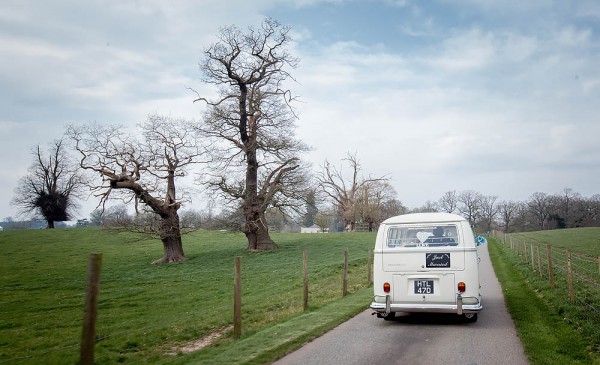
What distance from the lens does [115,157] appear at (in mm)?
30531

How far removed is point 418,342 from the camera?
8.20 metres

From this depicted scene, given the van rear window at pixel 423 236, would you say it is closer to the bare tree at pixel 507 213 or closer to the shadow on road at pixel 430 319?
the shadow on road at pixel 430 319

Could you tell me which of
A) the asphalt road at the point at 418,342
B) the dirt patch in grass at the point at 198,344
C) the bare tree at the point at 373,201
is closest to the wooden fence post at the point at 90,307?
the asphalt road at the point at 418,342

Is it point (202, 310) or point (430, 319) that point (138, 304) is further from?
point (430, 319)

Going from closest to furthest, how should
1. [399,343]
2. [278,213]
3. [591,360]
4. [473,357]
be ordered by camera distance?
[591,360]
[473,357]
[399,343]
[278,213]

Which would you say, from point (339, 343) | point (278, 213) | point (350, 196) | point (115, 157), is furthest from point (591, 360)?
point (350, 196)

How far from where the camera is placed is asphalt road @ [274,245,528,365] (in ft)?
23.1

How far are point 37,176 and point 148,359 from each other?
231ft

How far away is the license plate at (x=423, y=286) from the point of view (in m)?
9.58

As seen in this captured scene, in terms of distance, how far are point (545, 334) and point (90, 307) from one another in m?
7.50

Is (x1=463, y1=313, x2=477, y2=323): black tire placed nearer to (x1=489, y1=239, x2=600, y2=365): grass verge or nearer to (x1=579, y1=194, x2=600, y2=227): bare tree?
(x1=489, y1=239, x2=600, y2=365): grass verge

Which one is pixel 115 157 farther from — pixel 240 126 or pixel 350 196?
pixel 350 196

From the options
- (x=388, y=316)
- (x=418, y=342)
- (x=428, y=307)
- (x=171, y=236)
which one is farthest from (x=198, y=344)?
(x=171, y=236)

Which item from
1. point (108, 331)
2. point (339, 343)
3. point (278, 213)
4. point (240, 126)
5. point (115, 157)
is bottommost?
point (108, 331)
